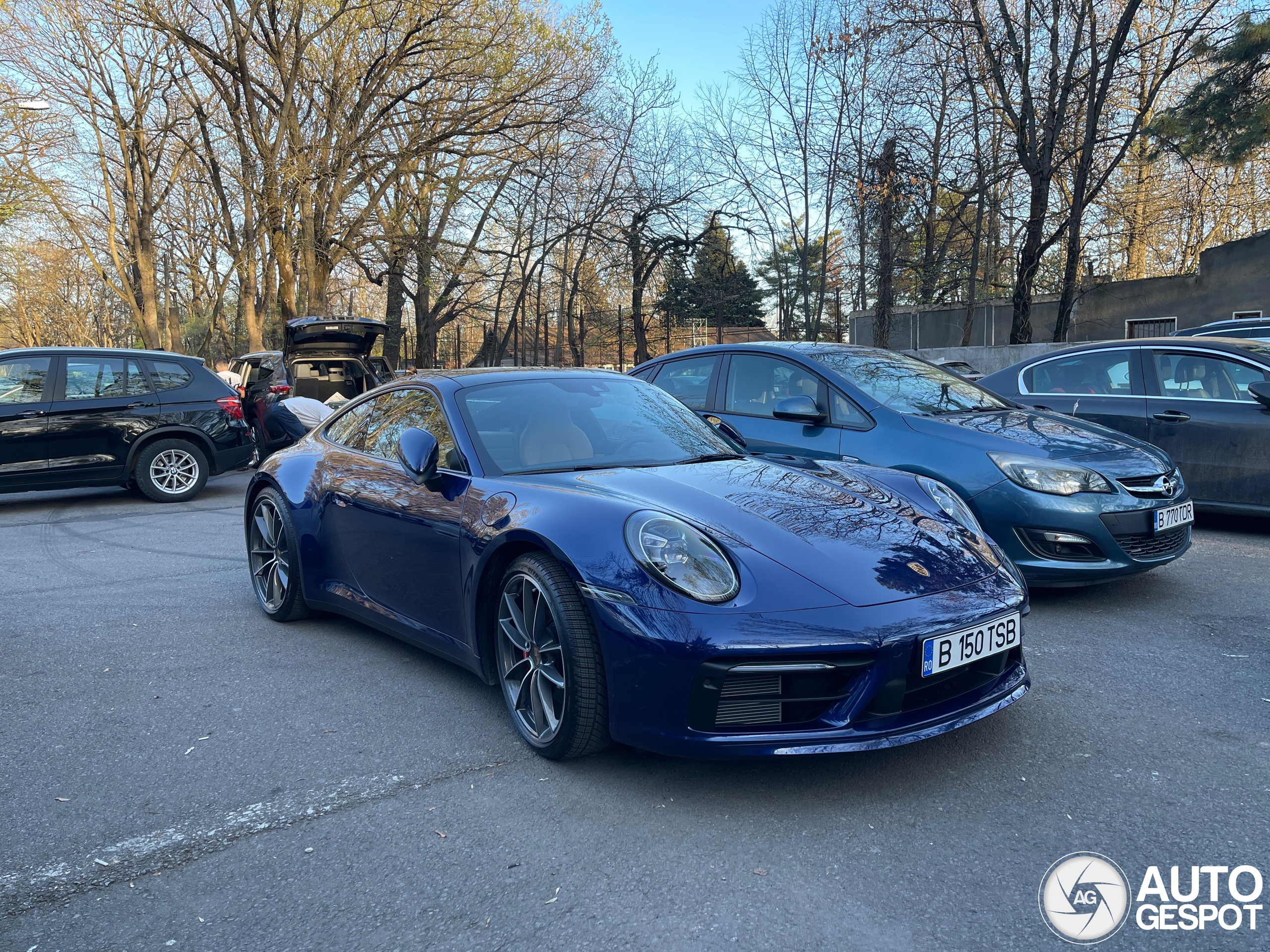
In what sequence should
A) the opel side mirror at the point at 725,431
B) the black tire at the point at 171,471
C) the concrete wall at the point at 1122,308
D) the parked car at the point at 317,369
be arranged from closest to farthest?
the opel side mirror at the point at 725,431 < the black tire at the point at 171,471 < the parked car at the point at 317,369 < the concrete wall at the point at 1122,308

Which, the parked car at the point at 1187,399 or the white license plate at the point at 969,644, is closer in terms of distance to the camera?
the white license plate at the point at 969,644

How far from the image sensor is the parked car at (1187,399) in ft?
21.9

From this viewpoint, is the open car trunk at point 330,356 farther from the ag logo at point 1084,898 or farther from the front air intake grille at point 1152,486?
the ag logo at point 1084,898

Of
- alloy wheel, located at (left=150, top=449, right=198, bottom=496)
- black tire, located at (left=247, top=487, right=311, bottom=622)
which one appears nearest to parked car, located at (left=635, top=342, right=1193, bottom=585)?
black tire, located at (left=247, top=487, right=311, bottom=622)

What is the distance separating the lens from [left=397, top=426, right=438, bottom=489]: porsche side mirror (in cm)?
375

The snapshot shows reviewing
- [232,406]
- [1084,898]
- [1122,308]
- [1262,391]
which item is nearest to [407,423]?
[1084,898]

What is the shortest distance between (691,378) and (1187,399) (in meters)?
3.68

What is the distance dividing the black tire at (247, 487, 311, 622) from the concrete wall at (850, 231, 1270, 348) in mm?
20211

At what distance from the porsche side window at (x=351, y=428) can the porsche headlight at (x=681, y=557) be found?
2.05 m

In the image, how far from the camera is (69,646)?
4.58m

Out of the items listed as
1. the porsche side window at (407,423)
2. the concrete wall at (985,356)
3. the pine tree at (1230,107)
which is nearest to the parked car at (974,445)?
Result: the porsche side window at (407,423)

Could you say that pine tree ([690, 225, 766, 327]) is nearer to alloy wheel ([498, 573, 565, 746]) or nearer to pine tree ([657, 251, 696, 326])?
pine tree ([657, 251, 696, 326])

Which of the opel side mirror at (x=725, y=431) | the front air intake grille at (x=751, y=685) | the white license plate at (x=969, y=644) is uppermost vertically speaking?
the opel side mirror at (x=725, y=431)

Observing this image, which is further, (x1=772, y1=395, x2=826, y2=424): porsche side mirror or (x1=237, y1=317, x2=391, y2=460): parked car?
(x1=237, y1=317, x2=391, y2=460): parked car
